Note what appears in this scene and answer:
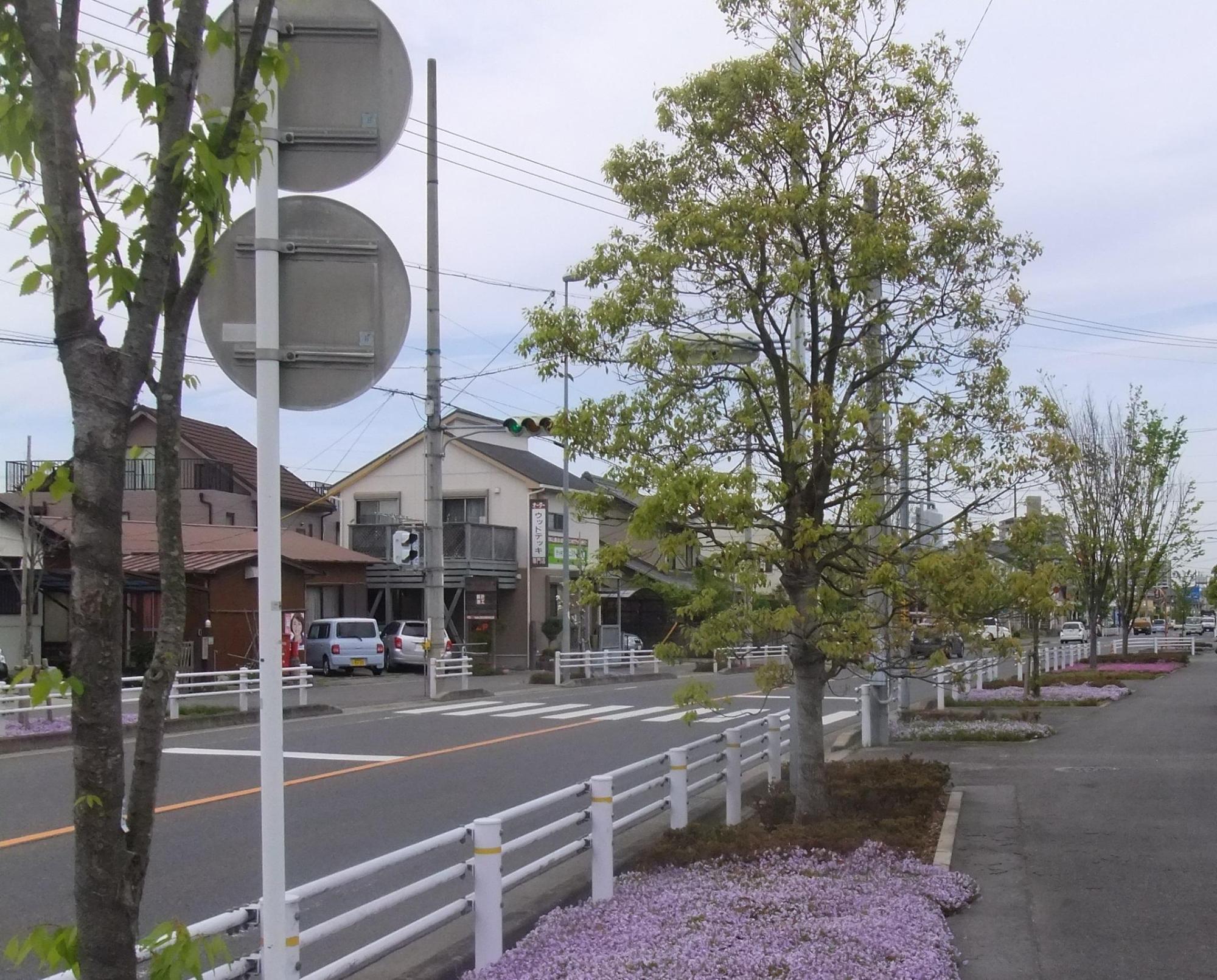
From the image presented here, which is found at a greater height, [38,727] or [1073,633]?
[38,727]

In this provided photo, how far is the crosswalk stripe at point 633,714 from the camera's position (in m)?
21.3

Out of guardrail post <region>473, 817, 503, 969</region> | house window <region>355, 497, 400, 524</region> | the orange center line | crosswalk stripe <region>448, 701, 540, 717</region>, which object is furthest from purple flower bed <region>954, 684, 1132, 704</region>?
house window <region>355, 497, 400, 524</region>

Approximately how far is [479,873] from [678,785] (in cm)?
316

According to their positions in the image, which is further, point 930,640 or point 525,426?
point 525,426

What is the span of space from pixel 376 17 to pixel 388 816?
338 inches

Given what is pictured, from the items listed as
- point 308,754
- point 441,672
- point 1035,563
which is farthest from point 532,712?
point 1035,563

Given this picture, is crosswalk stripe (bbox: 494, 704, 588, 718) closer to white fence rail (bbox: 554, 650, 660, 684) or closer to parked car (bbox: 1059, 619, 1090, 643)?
white fence rail (bbox: 554, 650, 660, 684)

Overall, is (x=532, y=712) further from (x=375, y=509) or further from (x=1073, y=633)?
(x=1073, y=633)

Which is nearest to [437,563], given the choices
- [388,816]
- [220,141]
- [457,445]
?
[388,816]

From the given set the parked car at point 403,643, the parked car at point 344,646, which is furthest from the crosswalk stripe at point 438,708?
the parked car at point 403,643

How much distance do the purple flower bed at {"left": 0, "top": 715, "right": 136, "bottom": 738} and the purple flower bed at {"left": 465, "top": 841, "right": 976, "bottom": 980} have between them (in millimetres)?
11434

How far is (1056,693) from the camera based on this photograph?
2555cm

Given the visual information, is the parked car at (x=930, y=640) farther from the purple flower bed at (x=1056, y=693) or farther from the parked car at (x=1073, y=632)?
the parked car at (x=1073, y=632)

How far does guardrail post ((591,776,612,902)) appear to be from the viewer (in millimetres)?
6898
